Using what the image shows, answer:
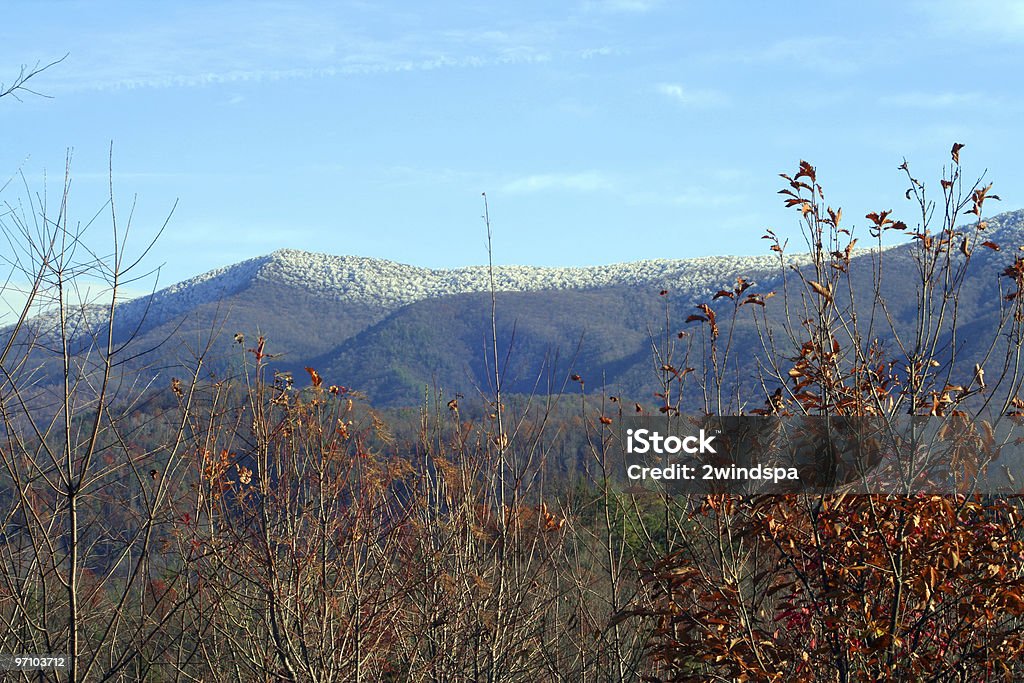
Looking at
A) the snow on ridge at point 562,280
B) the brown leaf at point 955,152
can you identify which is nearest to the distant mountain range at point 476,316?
the snow on ridge at point 562,280

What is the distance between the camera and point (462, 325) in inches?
6275

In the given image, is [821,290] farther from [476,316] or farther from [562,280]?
[562,280]

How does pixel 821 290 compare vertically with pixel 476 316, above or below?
above

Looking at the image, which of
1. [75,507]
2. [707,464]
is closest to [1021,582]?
[707,464]

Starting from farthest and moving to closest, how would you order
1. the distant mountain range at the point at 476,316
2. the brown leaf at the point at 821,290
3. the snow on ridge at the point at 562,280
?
the snow on ridge at the point at 562,280 → the distant mountain range at the point at 476,316 → the brown leaf at the point at 821,290

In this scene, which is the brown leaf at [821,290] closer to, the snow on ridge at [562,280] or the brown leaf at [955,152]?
the brown leaf at [955,152]

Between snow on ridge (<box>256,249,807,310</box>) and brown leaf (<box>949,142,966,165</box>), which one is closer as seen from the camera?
brown leaf (<box>949,142,966,165</box>)

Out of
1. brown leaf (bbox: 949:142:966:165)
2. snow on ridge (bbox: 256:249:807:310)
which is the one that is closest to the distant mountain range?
snow on ridge (bbox: 256:249:807:310)

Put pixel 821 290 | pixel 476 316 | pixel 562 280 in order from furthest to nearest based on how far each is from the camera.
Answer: pixel 562 280 → pixel 476 316 → pixel 821 290

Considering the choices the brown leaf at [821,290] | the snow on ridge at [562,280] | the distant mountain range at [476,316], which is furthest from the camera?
the snow on ridge at [562,280]

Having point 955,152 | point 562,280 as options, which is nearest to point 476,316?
point 562,280

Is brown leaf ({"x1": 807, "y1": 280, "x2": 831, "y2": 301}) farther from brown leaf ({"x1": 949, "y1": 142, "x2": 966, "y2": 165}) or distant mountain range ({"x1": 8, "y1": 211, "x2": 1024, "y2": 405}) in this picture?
distant mountain range ({"x1": 8, "y1": 211, "x2": 1024, "y2": 405})

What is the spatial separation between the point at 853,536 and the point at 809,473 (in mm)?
319

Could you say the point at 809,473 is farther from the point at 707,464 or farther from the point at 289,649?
the point at 289,649
